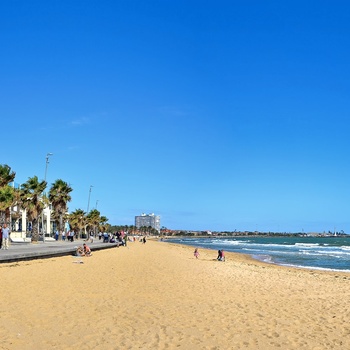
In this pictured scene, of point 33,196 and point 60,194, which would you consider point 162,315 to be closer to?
point 33,196

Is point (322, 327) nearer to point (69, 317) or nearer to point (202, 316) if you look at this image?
point (202, 316)

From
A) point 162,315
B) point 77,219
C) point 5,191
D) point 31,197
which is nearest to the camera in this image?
point 162,315

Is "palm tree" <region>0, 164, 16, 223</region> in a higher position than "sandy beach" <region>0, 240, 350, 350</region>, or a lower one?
higher

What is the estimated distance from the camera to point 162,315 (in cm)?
1041

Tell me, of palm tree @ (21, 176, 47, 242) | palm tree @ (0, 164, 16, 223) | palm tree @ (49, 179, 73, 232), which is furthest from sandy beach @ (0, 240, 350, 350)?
palm tree @ (49, 179, 73, 232)

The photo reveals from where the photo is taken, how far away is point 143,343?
782 cm

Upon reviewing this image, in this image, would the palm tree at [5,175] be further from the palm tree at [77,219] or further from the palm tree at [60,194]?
the palm tree at [77,219]

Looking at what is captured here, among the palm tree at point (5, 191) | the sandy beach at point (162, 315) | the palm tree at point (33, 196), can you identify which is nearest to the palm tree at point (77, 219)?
the palm tree at point (33, 196)

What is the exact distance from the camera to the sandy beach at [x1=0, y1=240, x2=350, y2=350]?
8.05 m

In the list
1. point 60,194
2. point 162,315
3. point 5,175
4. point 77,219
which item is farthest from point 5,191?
point 77,219

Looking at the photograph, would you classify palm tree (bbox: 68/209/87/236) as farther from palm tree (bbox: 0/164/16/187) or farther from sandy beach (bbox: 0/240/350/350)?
sandy beach (bbox: 0/240/350/350)

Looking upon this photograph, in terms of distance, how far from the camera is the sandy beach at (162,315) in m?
8.05

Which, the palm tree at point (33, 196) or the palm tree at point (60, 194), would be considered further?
the palm tree at point (60, 194)

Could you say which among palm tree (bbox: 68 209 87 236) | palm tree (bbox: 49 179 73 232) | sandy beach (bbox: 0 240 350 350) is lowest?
sandy beach (bbox: 0 240 350 350)
